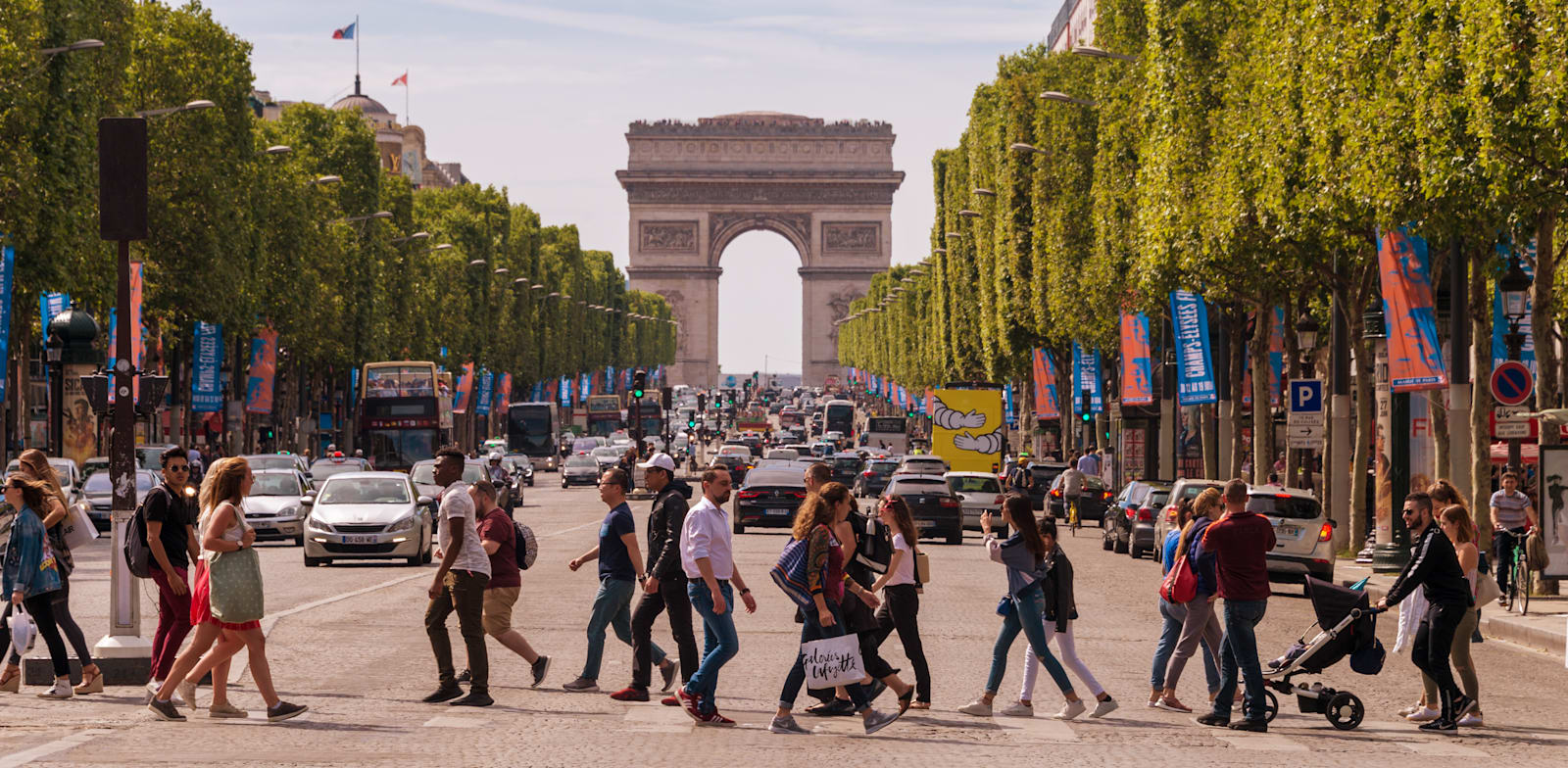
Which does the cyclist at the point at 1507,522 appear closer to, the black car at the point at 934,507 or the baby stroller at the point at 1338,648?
the baby stroller at the point at 1338,648

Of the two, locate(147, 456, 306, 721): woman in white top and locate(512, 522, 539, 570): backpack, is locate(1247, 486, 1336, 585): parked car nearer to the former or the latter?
locate(512, 522, 539, 570): backpack

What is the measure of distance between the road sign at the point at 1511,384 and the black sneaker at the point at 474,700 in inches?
603

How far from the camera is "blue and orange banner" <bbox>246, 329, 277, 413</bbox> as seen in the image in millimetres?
60406

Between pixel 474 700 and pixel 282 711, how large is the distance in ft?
4.55

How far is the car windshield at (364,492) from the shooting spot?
31.3 meters

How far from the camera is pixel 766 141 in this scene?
584 ft

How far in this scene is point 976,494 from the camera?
44.6m

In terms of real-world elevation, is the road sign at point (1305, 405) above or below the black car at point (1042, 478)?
above

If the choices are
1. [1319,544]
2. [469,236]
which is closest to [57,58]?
[1319,544]

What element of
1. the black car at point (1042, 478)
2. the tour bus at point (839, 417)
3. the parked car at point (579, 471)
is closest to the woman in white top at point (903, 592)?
the black car at point (1042, 478)

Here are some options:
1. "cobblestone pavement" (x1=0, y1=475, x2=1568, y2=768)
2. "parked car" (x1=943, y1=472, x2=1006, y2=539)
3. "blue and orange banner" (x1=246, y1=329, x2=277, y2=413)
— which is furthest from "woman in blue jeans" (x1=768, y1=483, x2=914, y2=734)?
"blue and orange banner" (x1=246, y1=329, x2=277, y2=413)

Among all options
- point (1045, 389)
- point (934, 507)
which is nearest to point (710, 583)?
point (934, 507)

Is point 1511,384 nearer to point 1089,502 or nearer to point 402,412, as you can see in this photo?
point 1089,502

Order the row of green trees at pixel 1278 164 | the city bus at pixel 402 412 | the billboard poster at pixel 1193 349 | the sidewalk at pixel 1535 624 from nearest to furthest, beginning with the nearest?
the sidewalk at pixel 1535 624
the row of green trees at pixel 1278 164
the billboard poster at pixel 1193 349
the city bus at pixel 402 412
